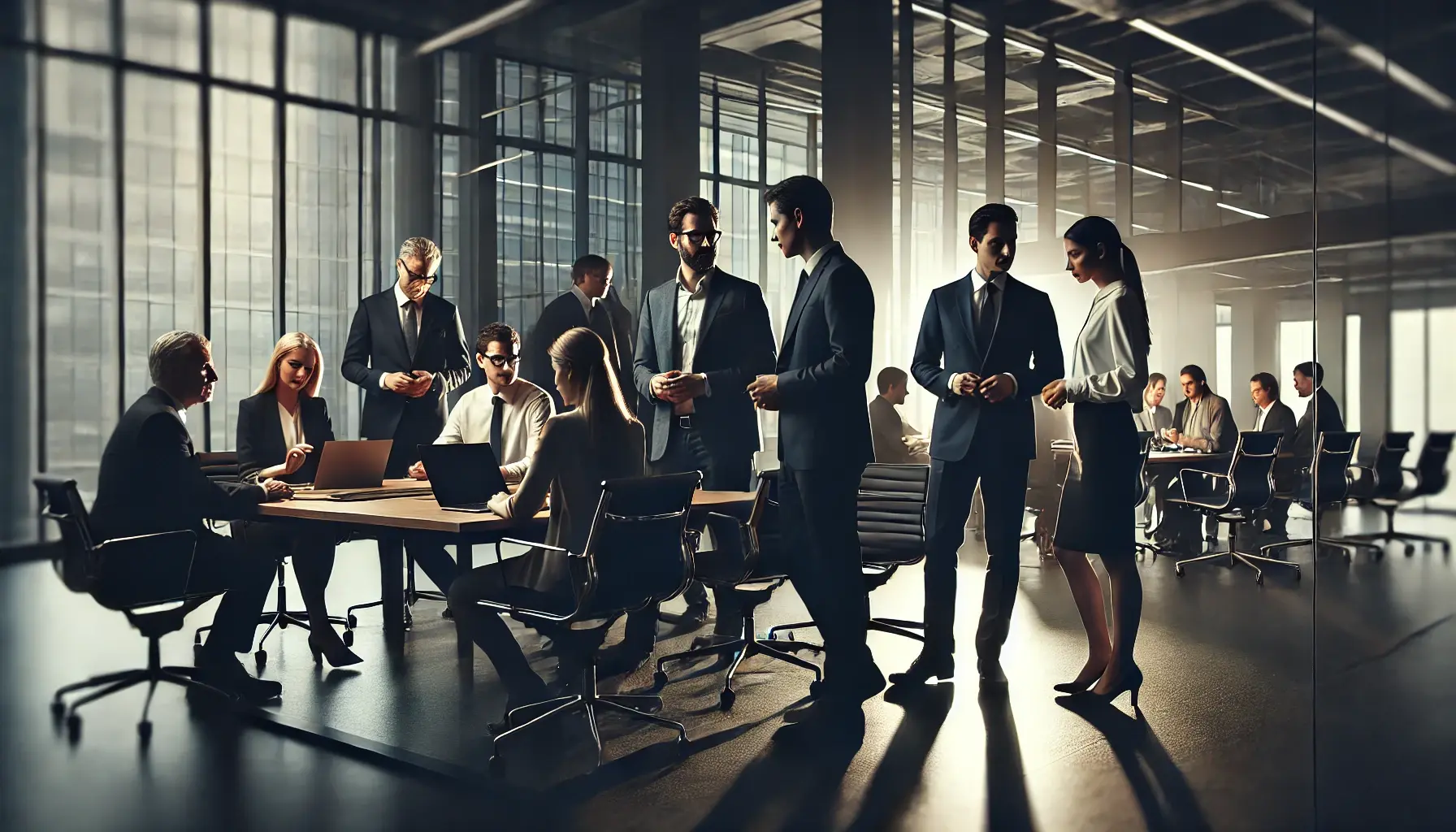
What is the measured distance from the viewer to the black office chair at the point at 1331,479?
4.22 m

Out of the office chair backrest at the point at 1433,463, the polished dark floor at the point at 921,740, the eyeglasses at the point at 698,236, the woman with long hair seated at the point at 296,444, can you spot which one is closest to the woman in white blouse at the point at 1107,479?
the polished dark floor at the point at 921,740

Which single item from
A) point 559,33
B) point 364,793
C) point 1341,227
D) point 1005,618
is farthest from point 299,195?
point 1341,227

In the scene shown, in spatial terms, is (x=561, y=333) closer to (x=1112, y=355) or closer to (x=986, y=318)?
(x=986, y=318)

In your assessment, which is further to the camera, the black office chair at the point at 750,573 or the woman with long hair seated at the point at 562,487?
the black office chair at the point at 750,573

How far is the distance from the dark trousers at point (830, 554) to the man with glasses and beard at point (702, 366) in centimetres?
57

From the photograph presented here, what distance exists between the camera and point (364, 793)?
11.8 feet

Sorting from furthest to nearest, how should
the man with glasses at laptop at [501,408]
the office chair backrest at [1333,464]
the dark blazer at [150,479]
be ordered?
1. the man with glasses at laptop at [501,408]
2. the office chair backrest at [1333,464]
3. the dark blazer at [150,479]

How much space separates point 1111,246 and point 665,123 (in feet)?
8.27

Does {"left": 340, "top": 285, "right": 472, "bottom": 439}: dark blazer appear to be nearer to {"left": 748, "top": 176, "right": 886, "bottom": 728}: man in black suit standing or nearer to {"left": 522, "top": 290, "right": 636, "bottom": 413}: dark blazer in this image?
{"left": 522, "top": 290, "right": 636, "bottom": 413}: dark blazer

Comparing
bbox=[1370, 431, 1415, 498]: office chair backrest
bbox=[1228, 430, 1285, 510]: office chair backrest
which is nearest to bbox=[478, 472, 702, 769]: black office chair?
bbox=[1228, 430, 1285, 510]: office chair backrest

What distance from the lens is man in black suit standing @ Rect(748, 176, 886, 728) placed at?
4398mm

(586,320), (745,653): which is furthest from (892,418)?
(586,320)

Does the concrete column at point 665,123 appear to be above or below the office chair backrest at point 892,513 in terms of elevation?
above

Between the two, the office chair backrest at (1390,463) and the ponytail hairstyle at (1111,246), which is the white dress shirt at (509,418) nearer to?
the ponytail hairstyle at (1111,246)
